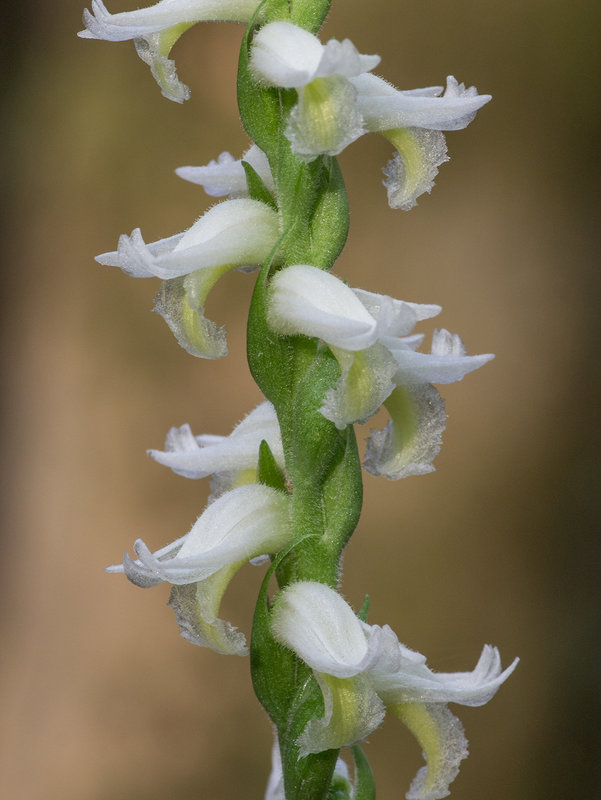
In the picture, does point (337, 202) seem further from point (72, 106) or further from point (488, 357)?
point (72, 106)

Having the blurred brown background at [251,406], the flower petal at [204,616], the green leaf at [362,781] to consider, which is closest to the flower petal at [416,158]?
the flower petal at [204,616]

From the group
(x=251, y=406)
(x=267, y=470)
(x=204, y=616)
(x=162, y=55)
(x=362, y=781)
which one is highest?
(x=251, y=406)

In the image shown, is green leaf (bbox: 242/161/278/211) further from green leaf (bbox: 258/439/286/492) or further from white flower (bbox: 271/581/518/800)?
white flower (bbox: 271/581/518/800)

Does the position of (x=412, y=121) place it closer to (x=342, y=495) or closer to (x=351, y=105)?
(x=351, y=105)

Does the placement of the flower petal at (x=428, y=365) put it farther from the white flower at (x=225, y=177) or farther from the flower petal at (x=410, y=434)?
the white flower at (x=225, y=177)

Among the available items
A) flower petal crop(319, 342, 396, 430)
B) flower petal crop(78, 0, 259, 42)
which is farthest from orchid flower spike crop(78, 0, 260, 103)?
flower petal crop(319, 342, 396, 430)

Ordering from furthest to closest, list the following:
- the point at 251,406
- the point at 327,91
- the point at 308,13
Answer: the point at 251,406 < the point at 308,13 < the point at 327,91

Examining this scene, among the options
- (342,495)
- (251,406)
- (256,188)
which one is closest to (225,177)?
(256,188)
